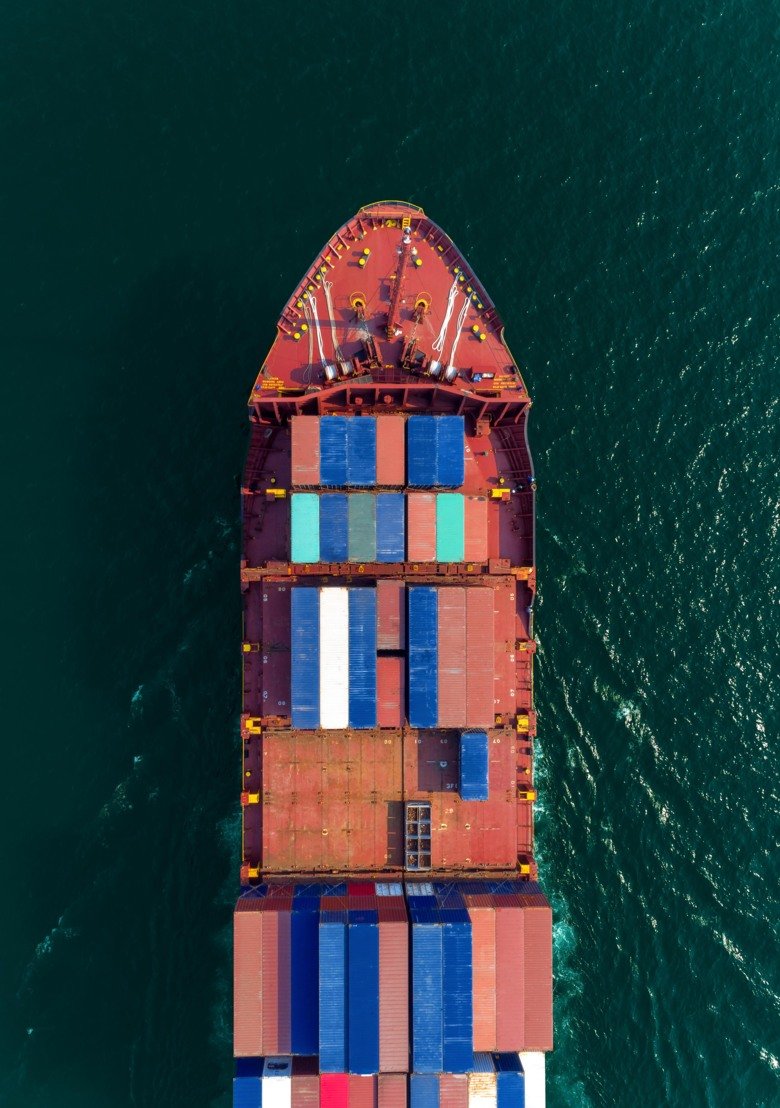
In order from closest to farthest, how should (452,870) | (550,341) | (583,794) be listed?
1. (452,870)
2. (583,794)
3. (550,341)

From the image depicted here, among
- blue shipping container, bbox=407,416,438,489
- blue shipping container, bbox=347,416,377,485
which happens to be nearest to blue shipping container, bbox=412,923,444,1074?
blue shipping container, bbox=407,416,438,489

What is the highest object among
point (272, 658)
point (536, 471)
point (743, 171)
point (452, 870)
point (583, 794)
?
point (743, 171)

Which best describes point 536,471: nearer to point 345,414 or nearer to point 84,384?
point 345,414

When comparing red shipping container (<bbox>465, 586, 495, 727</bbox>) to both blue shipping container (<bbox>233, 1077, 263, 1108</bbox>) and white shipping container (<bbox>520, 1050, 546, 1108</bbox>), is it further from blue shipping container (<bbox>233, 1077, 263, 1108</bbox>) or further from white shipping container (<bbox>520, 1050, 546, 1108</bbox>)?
blue shipping container (<bbox>233, 1077, 263, 1108</bbox>)

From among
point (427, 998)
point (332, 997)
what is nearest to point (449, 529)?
point (427, 998)

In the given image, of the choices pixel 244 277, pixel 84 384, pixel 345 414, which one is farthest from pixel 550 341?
pixel 84 384

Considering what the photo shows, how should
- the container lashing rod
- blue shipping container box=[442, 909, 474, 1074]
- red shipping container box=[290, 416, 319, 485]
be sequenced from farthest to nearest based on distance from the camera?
1. the container lashing rod
2. red shipping container box=[290, 416, 319, 485]
3. blue shipping container box=[442, 909, 474, 1074]
